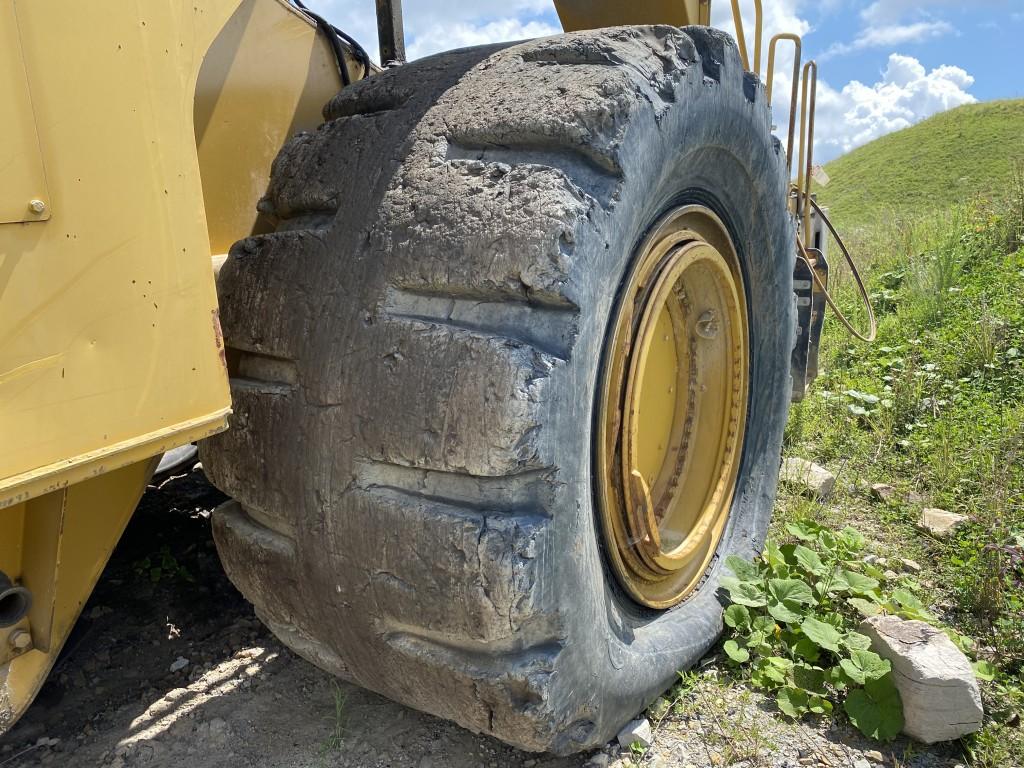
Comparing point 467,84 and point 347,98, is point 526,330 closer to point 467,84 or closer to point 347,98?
point 467,84

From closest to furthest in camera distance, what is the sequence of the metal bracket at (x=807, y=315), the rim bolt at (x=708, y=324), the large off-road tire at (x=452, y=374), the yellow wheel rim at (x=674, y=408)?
the large off-road tire at (x=452, y=374)
the yellow wheel rim at (x=674, y=408)
the rim bolt at (x=708, y=324)
the metal bracket at (x=807, y=315)

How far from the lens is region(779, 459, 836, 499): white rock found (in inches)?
134

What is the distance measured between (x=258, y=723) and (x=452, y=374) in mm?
1082

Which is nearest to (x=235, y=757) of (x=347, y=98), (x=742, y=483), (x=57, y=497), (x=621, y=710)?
(x=57, y=497)

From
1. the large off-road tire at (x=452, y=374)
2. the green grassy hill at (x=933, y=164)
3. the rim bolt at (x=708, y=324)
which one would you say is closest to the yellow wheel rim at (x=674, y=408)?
the rim bolt at (x=708, y=324)

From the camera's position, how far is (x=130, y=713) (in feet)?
6.55

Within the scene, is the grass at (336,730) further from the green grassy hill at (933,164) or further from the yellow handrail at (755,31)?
the green grassy hill at (933,164)

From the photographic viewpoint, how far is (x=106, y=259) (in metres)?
1.04

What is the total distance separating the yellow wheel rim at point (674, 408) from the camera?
180 centimetres

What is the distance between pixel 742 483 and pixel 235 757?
162 cm

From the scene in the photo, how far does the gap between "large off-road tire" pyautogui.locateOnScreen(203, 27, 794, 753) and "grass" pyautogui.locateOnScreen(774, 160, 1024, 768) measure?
1.24 m

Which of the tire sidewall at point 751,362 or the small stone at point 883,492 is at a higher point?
the tire sidewall at point 751,362

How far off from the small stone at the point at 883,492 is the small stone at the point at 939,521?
208mm

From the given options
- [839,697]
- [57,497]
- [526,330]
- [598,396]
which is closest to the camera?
[526,330]
